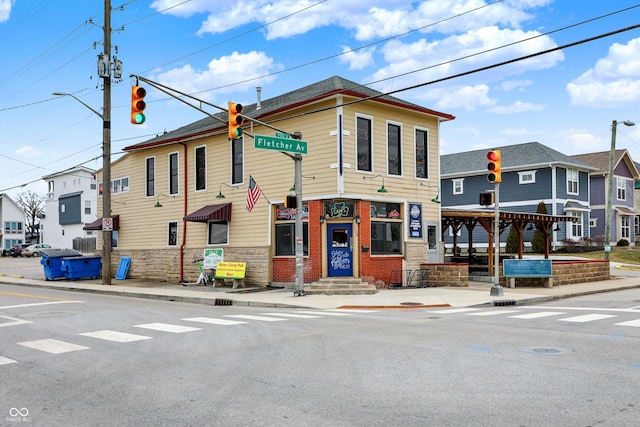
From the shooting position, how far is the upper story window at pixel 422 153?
Answer: 24750 mm

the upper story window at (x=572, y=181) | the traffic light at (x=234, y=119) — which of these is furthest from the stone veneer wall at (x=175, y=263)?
the upper story window at (x=572, y=181)

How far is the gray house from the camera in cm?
4366

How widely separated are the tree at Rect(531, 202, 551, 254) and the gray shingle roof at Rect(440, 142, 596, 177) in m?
3.78

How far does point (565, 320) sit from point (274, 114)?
1463cm

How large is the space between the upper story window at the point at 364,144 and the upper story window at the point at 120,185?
15.3 metres

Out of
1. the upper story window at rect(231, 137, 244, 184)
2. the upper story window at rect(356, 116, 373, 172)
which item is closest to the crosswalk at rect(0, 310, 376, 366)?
the upper story window at rect(356, 116, 373, 172)

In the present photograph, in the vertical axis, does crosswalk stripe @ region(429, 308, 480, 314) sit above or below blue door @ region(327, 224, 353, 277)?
below

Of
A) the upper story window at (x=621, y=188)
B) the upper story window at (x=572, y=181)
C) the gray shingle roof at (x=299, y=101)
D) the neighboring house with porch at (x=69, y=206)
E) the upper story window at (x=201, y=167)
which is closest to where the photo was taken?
the gray shingle roof at (x=299, y=101)

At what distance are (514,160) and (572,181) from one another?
15.0 feet

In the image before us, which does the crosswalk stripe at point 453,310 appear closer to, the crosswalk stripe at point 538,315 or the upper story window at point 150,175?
the crosswalk stripe at point 538,315

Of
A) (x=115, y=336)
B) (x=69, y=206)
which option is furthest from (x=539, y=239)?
(x=69, y=206)

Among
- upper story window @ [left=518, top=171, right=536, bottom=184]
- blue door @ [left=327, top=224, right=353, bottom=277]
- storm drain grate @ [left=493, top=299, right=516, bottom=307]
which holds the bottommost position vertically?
storm drain grate @ [left=493, top=299, right=516, bottom=307]

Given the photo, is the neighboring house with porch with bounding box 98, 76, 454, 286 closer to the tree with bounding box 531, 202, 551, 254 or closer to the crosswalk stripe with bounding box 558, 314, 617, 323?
the crosswalk stripe with bounding box 558, 314, 617, 323

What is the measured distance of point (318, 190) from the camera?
22375 mm
